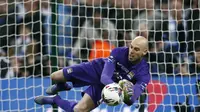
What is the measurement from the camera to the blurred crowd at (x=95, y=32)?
6.87 m

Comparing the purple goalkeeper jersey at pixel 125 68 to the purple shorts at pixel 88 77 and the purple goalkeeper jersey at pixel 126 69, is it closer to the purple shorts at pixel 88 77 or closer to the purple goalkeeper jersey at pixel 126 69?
the purple goalkeeper jersey at pixel 126 69

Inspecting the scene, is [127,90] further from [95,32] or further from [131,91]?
[95,32]

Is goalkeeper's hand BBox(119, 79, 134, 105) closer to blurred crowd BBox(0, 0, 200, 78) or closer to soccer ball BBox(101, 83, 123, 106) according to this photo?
soccer ball BBox(101, 83, 123, 106)

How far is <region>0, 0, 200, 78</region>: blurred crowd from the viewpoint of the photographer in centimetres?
687

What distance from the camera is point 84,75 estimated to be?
5.77 meters

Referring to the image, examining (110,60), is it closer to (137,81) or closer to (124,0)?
(137,81)

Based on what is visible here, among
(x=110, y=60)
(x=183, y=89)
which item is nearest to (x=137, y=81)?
(x=110, y=60)

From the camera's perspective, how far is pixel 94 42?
23.2 ft

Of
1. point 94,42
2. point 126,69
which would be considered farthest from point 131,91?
point 94,42

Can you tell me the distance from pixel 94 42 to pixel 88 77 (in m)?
1.36

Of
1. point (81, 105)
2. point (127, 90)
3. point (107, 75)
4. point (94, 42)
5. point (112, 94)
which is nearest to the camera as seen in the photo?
point (112, 94)

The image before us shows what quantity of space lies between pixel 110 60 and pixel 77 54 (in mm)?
1636

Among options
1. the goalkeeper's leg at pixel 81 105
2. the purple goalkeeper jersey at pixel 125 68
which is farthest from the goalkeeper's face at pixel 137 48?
the goalkeeper's leg at pixel 81 105

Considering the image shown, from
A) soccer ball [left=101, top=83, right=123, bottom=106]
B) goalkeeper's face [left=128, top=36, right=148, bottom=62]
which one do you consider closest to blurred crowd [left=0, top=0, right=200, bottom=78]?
goalkeeper's face [left=128, top=36, right=148, bottom=62]
